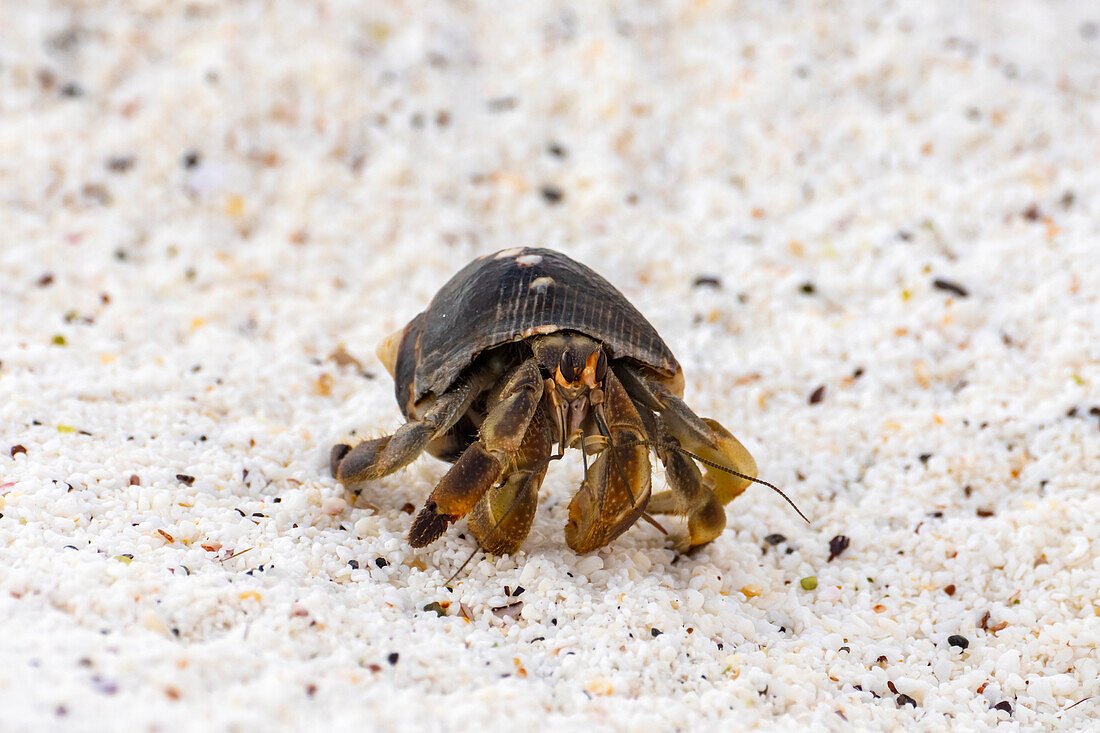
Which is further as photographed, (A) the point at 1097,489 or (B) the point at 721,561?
(A) the point at 1097,489

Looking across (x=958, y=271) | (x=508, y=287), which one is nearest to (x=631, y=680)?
(x=508, y=287)

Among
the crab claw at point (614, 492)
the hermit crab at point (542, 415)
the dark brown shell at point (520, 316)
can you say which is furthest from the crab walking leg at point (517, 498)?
the dark brown shell at point (520, 316)

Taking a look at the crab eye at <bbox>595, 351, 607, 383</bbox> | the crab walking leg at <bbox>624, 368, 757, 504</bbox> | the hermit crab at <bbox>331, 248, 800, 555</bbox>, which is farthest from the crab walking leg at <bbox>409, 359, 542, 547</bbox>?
the crab walking leg at <bbox>624, 368, 757, 504</bbox>

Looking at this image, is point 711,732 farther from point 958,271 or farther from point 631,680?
point 958,271

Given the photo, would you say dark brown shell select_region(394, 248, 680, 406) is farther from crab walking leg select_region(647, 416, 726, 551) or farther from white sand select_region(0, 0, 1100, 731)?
white sand select_region(0, 0, 1100, 731)

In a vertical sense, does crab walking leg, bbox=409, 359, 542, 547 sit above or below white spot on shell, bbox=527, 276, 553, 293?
below

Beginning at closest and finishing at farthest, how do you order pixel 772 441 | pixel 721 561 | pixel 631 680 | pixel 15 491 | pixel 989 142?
pixel 631 680 → pixel 15 491 → pixel 721 561 → pixel 772 441 → pixel 989 142

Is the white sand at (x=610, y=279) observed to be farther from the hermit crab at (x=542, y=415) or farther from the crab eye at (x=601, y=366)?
the crab eye at (x=601, y=366)
